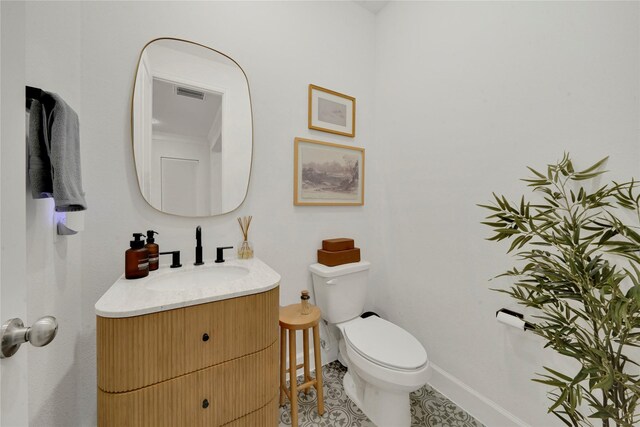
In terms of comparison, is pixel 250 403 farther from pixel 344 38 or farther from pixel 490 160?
pixel 344 38

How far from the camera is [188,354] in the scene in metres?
0.85

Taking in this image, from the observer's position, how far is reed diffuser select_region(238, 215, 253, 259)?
1.40m

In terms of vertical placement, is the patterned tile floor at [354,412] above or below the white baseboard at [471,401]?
below

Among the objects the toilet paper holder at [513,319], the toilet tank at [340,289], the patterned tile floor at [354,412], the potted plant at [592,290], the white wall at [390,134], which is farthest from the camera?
the toilet tank at [340,289]

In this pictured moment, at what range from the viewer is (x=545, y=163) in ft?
3.70

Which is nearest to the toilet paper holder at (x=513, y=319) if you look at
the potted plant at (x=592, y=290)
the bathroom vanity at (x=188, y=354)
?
the potted plant at (x=592, y=290)

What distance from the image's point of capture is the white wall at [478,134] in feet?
3.23

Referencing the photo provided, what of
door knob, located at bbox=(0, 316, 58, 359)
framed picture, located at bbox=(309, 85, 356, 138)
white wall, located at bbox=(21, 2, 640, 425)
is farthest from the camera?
framed picture, located at bbox=(309, 85, 356, 138)

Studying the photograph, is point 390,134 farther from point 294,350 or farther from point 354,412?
point 354,412

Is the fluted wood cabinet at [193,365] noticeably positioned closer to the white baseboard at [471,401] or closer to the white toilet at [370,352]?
the white toilet at [370,352]

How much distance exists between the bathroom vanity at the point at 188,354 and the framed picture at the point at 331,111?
1.11 m

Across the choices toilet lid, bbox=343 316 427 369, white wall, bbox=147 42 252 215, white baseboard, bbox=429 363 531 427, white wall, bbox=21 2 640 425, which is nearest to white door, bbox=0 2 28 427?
white wall, bbox=21 2 640 425

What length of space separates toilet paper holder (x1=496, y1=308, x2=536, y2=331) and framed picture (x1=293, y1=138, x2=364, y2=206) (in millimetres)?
1069

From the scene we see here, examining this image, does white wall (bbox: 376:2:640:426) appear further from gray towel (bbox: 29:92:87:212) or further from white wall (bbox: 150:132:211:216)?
gray towel (bbox: 29:92:87:212)
